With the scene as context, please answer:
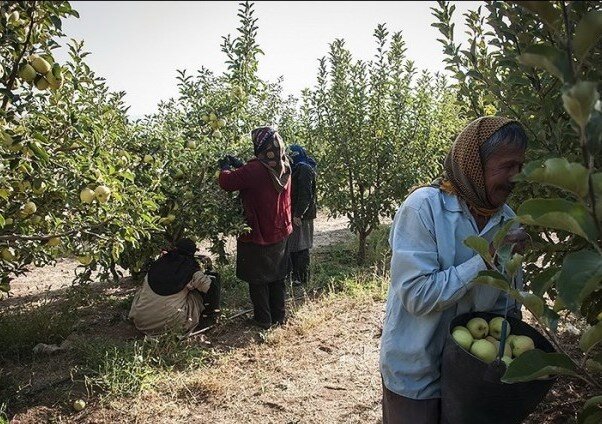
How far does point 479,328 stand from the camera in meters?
1.42

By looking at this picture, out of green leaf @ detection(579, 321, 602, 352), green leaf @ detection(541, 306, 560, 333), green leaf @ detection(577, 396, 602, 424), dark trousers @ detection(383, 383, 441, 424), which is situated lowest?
dark trousers @ detection(383, 383, 441, 424)

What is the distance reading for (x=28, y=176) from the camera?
101 inches

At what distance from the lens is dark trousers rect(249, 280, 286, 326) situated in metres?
4.34

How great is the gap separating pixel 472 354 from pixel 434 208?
463 millimetres

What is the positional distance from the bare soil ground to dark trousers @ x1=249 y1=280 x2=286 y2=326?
134 millimetres

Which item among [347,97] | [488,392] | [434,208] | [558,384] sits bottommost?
[558,384]

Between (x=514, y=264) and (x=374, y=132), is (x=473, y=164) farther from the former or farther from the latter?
(x=374, y=132)

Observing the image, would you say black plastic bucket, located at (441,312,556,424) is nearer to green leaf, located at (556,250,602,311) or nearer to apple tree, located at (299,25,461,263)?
green leaf, located at (556,250,602,311)

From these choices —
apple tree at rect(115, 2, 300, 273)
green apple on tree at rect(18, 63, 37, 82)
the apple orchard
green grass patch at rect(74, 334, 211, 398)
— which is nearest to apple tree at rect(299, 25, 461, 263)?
the apple orchard

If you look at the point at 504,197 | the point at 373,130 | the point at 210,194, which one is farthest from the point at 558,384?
the point at 373,130

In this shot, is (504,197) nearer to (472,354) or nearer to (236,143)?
(472,354)

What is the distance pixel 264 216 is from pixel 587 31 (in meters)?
3.43

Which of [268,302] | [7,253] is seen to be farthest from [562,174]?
[268,302]

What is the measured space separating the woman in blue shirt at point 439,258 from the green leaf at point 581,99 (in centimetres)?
75
